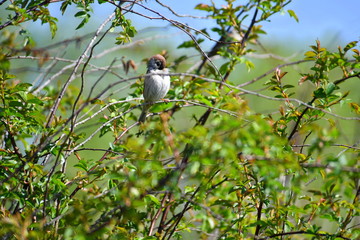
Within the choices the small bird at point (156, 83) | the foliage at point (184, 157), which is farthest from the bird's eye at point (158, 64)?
the foliage at point (184, 157)

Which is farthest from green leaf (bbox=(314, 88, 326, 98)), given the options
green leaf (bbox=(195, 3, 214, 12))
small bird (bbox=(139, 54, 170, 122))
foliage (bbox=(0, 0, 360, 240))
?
small bird (bbox=(139, 54, 170, 122))

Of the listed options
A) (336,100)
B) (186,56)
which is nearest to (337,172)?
(336,100)

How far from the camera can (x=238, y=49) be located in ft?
13.4

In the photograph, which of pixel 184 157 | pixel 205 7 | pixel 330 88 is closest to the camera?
pixel 184 157

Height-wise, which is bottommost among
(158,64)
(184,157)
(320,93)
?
(184,157)

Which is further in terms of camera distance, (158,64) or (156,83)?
(156,83)

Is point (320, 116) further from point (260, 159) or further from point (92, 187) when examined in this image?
point (92, 187)

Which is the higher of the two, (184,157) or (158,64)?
(158,64)

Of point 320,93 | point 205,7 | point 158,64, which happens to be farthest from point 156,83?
point 320,93

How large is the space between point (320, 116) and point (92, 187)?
181 cm

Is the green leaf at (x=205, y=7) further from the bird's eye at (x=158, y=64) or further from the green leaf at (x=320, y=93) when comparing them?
the green leaf at (x=320, y=93)

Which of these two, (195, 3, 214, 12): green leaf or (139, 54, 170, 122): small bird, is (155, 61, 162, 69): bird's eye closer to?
(139, 54, 170, 122): small bird

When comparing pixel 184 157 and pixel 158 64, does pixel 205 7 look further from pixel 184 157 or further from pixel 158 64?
pixel 184 157

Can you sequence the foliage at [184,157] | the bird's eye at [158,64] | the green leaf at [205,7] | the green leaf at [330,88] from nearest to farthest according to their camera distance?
the foliage at [184,157] < the green leaf at [330,88] < the green leaf at [205,7] < the bird's eye at [158,64]
